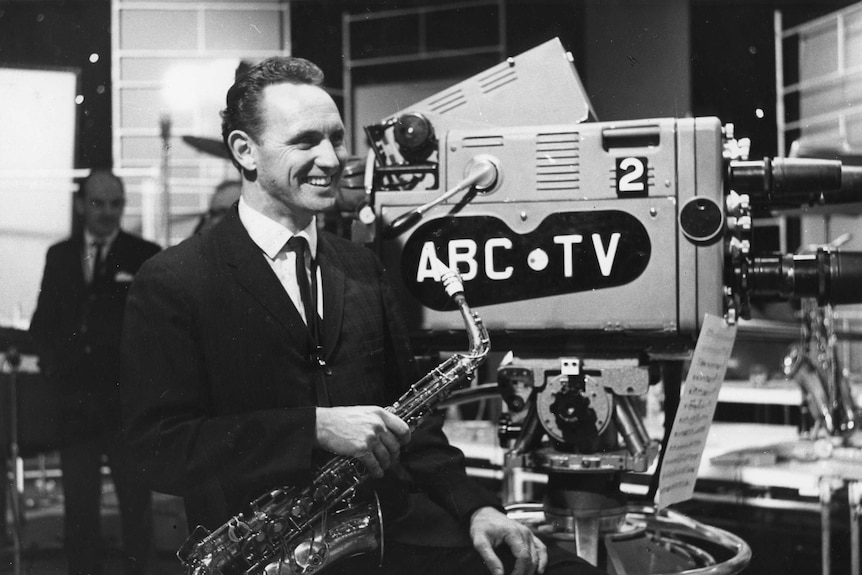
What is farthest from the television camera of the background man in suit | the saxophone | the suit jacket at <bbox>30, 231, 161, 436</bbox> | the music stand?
the music stand

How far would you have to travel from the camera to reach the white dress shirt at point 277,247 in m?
1.53

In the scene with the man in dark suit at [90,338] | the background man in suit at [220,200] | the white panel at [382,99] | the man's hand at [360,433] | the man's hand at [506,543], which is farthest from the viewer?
the background man in suit at [220,200]

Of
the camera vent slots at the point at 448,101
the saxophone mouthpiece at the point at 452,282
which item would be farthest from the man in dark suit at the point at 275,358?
the camera vent slots at the point at 448,101

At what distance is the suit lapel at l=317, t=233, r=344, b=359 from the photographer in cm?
152

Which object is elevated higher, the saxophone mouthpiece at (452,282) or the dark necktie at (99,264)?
the dark necktie at (99,264)

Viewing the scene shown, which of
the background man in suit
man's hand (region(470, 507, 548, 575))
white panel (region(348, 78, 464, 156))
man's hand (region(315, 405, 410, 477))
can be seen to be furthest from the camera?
the background man in suit

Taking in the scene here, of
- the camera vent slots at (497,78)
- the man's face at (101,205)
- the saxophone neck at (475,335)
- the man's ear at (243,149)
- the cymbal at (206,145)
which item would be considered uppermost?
the camera vent slots at (497,78)

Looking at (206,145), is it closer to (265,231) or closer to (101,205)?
(101,205)

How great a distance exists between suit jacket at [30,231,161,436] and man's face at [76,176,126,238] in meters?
0.03

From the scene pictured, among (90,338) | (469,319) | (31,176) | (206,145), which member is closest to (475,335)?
(469,319)

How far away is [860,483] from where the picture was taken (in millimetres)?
2527

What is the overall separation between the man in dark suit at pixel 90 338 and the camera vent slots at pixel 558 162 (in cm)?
80

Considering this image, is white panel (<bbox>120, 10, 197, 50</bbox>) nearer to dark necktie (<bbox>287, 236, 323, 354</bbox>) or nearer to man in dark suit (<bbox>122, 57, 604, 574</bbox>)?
man in dark suit (<bbox>122, 57, 604, 574</bbox>)

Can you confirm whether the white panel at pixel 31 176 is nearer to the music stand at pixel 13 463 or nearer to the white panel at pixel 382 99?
the music stand at pixel 13 463
